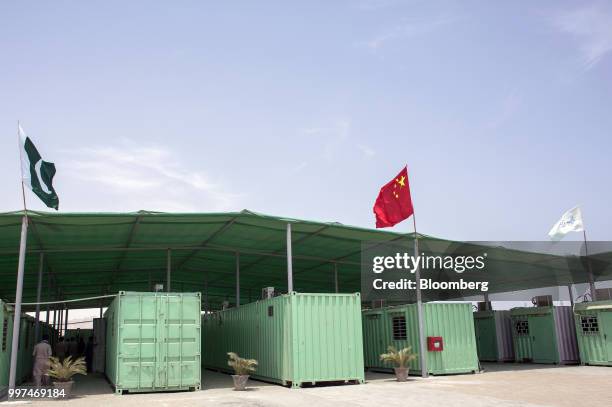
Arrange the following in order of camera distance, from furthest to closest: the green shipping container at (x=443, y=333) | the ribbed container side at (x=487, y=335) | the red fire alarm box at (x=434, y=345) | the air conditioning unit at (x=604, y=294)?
the ribbed container side at (x=487, y=335) < the air conditioning unit at (x=604, y=294) < the green shipping container at (x=443, y=333) < the red fire alarm box at (x=434, y=345)

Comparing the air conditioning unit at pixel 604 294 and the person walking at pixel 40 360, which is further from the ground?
the air conditioning unit at pixel 604 294

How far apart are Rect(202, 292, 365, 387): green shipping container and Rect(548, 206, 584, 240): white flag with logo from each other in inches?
445

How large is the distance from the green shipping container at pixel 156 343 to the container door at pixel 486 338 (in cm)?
1664

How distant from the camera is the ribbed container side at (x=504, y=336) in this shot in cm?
2667

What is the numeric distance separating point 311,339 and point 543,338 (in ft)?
42.4

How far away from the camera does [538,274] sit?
29984 mm

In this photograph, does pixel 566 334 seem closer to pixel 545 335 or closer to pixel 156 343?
pixel 545 335

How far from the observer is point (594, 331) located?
72.2 feet

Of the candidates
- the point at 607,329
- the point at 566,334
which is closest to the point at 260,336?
the point at 607,329

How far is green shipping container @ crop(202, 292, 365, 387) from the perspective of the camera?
16.7 m

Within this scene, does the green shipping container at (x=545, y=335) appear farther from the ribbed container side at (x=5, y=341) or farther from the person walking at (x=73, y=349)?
the person walking at (x=73, y=349)

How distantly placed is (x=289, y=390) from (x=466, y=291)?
2121cm

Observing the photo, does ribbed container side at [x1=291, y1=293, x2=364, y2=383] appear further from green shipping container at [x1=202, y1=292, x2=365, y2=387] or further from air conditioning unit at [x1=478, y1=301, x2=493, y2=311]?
air conditioning unit at [x1=478, y1=301, x2=493, y2=311]

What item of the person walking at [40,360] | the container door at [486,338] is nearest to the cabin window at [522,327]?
the container door at [486,338]
